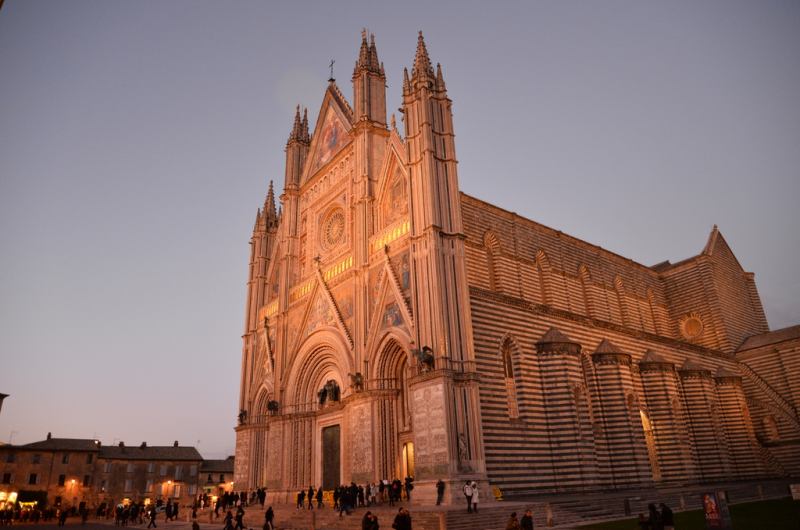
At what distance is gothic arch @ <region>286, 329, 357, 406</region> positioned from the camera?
26.2m

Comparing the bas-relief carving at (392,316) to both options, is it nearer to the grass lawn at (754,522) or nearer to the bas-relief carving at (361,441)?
the bas-relief carving at (361,441)

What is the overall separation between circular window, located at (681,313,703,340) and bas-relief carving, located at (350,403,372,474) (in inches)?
1057

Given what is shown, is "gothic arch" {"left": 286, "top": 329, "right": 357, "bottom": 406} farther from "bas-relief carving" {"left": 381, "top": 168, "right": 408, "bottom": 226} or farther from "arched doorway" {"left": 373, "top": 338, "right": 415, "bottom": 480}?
"bas-relief carving" {"left": 381, "top": 168, "right": 408, "bottom": 226}

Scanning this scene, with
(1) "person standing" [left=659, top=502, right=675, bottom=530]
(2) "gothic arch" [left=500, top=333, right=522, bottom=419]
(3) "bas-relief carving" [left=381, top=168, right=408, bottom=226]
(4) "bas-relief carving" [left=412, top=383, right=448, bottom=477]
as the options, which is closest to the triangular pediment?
(3) "bas-relief carving" [left=381, top=168, right=408, bottom=226]

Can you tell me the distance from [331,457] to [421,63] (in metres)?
18.3

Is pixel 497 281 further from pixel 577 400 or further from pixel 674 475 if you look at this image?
pixel 674 475

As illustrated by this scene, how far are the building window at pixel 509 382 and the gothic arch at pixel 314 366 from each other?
745 centimetres

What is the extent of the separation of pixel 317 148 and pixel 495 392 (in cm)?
1855

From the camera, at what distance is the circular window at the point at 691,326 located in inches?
1524

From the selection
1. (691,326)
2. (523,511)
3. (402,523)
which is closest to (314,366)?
(523,511)

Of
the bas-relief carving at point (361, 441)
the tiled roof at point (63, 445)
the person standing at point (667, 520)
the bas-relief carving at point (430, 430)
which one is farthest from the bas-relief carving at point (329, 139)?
the tiled roof at point (63, 445)

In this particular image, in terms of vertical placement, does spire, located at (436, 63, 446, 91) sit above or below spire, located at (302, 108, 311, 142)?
below

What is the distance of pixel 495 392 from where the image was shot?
69.4ft

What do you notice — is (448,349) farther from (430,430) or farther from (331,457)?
(331,457)
